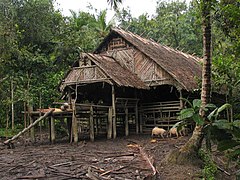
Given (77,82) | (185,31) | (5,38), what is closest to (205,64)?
(77,82)

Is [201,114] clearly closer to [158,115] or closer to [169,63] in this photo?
[169,63]

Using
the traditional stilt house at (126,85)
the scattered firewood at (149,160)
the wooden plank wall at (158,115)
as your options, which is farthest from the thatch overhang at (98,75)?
the scattered firewood at (149,160)

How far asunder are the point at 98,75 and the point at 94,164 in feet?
21.7

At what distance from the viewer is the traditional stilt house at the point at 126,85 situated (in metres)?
14.8

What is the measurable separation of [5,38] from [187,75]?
9.35 m

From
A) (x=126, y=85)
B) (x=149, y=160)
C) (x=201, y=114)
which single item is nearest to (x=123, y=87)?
(x=126, y=85)

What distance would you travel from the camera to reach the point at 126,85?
14727mm

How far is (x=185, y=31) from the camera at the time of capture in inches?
Result: 1231

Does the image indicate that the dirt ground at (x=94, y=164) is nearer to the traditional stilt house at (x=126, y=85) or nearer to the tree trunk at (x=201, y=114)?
the tree trunk at (x=201, y=114)

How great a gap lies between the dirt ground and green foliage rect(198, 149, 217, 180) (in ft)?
0.60

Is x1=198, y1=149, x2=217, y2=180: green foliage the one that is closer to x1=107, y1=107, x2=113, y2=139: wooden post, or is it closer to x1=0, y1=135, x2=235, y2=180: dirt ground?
x1=0, y1=135, x2=235, y2=180: dirt ground

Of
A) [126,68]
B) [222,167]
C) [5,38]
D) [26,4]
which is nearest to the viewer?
[222,167]

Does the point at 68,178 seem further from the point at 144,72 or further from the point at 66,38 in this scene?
the point at 66,38

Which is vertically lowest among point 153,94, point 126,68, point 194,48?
point 153,94
